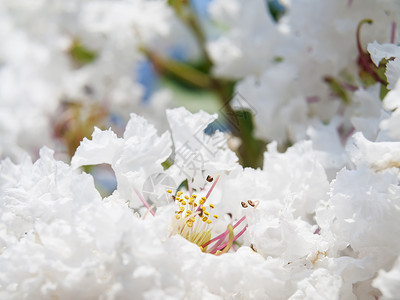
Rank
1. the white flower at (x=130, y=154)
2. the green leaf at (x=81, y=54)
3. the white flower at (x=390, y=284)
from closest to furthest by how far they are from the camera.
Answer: the white flower at (x=390, y=284)
the white flower at (x=130, y=154)
the green leaf at (x=81, y=54)

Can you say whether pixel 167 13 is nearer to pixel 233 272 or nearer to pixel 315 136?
pixel 315 136

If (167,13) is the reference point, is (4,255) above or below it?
above

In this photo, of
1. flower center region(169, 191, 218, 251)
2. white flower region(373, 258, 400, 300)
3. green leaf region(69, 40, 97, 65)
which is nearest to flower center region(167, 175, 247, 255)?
flower center region(169, 191, 218, 251)

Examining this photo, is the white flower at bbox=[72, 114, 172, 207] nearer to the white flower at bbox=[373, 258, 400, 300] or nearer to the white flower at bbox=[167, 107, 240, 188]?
the white flower at bbox=[167, 107, 240, 188]

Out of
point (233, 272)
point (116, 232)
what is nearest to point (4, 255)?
point (116, 232)

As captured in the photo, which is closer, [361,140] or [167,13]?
[361,140]

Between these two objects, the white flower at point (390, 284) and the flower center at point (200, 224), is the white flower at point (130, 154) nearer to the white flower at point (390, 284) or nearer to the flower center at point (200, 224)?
the flower center at point (200, 224)

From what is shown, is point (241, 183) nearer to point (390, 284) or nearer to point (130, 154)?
point (130, 154)

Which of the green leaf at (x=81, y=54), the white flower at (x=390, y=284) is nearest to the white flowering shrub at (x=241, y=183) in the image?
the white flower at (x=390, y=284)

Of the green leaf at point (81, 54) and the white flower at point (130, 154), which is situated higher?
the white flower at point (130, 154)
